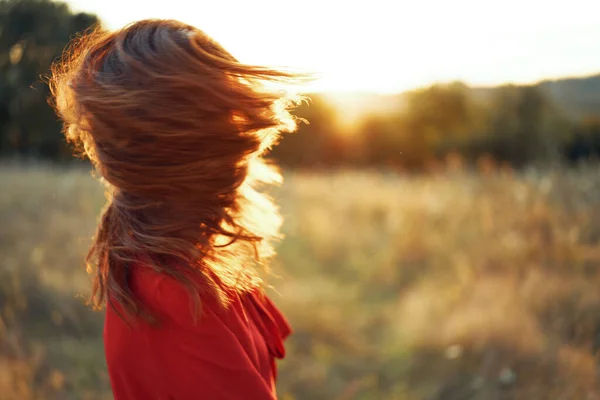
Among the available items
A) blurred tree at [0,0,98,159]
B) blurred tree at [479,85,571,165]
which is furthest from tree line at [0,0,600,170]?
blurred tree at [0,0,98,159]

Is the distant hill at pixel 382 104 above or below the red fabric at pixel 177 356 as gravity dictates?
above

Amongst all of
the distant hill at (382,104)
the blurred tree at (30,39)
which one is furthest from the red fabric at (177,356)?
the distant hill at (382,104)

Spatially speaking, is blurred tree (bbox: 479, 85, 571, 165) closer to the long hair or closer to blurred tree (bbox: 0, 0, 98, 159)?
blurred tree (bbox: 0, 0, 98, 159)

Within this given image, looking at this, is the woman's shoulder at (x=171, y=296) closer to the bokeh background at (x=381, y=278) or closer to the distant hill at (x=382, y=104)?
the bokeh background at (x=381, y=278)

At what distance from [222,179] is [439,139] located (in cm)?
1726

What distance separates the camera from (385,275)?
483cm

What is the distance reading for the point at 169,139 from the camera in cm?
108

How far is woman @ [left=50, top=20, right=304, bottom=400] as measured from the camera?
1.01 m

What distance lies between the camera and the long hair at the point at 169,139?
106 cm

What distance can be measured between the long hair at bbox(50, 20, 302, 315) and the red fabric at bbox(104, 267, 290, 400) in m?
0.03

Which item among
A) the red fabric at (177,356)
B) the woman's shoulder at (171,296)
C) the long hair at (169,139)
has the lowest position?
the red fabric at (177,356)

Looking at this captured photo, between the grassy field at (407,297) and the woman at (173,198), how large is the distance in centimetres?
101

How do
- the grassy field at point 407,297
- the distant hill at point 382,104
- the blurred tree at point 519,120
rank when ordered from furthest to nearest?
the blurred tree at point 519,120 < the distant hill at point 382,104 < the grassy field at point 407,297

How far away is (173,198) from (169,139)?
12cm
